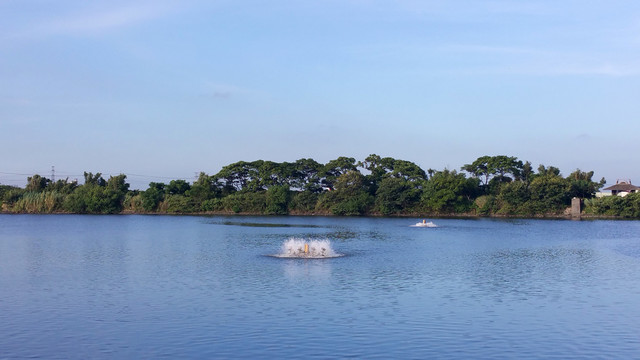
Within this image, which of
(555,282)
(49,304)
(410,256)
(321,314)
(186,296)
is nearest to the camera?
(321,314)

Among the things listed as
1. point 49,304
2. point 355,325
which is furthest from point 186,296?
point 355,325

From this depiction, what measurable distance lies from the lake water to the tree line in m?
54.0

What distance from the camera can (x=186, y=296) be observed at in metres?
23.6

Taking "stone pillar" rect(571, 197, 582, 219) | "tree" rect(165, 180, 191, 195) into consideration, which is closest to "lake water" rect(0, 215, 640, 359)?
"stone pillar" rect(571, 197, 582, 219)

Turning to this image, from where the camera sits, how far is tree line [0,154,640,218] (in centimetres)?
9600

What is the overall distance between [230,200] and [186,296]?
8136 centimetres

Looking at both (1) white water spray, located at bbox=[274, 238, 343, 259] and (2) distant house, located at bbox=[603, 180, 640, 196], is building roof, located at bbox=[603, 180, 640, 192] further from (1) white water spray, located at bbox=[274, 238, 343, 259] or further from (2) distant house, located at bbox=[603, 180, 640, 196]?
(1) white water spray, located at bbox=[274, 238, 343, 259]

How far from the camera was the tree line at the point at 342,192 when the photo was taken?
3780 inches

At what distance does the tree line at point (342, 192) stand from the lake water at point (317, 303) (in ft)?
177

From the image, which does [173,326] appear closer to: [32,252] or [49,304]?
[49,304]

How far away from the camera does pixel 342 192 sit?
10069 cm

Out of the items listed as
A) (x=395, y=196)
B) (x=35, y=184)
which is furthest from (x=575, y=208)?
(x=35, y=184)

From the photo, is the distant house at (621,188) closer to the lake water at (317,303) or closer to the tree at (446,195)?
the tree at (446,195)

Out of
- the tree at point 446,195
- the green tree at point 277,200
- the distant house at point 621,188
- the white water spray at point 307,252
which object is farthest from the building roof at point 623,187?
the white water spray at point 307,252
